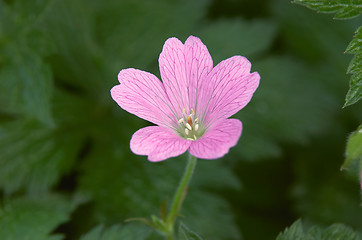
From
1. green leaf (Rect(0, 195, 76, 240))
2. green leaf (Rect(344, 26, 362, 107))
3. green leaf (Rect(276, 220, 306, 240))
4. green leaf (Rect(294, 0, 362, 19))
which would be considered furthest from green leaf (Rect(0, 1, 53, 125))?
green leaf (Rect(344, 26, 362, 107))

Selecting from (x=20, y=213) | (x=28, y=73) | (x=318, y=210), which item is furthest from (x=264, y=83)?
(x=20, y=213)

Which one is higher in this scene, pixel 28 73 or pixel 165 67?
pixel 165 67

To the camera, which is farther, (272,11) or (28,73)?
(272,11)

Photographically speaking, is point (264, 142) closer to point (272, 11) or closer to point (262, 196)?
point (262, 196)

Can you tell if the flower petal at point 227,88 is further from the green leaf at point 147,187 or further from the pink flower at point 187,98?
the green leaf at point 147,187

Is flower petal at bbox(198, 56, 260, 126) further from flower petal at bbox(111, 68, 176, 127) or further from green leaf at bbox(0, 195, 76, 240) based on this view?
green leaf at bbox(0, 195, 76, 240)
